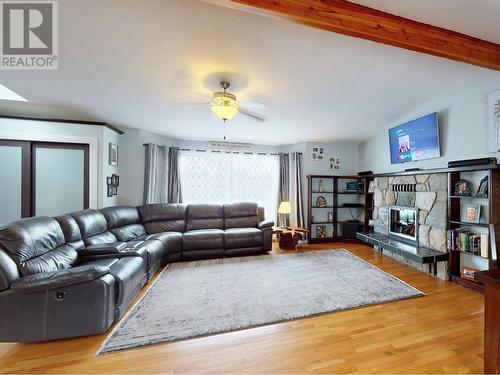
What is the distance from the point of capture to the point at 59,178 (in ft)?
11.6

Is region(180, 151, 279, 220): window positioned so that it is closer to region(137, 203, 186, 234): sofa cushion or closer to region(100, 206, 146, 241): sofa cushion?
region(137, 203, 186, 234): sofa cushion

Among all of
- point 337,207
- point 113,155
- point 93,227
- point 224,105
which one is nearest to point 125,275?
point 93,227

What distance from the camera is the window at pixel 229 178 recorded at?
4965 mm

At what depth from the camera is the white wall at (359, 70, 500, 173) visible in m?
2.79

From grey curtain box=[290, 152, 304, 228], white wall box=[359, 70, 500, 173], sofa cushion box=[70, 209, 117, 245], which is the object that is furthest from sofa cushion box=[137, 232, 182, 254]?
white wall box=[359, 70, 500, 173]

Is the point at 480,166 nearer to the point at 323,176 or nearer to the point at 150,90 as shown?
the point at 323,176

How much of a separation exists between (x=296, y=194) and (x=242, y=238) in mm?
1899

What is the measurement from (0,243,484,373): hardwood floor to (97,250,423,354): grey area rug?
0.13m

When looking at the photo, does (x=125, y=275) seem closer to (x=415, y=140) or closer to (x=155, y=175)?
(x=155, y=175)

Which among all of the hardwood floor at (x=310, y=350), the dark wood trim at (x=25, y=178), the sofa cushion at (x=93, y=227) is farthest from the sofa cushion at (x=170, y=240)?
the dark wood trim at (x=25, y=178)

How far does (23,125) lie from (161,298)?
11.5 ft

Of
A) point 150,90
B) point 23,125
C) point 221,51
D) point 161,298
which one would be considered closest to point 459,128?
point 221,51

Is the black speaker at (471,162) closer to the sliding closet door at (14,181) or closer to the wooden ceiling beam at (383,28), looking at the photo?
the wooden ceiling beam at (383,28)

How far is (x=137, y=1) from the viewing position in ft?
5.64
